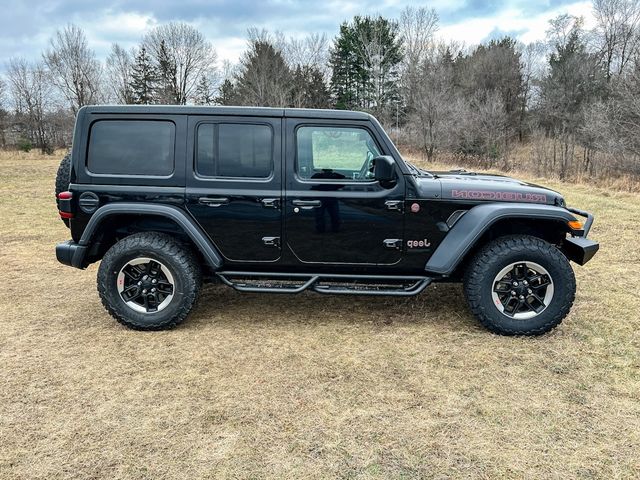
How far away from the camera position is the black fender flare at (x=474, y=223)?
11.6ft

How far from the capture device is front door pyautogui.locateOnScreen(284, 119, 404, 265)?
3.69 meters

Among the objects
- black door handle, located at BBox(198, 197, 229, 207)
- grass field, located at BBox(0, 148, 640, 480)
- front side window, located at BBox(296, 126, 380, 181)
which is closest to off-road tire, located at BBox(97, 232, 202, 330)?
grass field, located at BBox(0, 148, 640, 480)

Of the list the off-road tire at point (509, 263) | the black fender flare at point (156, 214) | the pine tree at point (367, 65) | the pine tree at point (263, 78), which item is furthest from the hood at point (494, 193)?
the pine tree at point (367, 65)

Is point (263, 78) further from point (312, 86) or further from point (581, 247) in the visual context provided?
point (581, 247)

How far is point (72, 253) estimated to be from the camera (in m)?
3.80

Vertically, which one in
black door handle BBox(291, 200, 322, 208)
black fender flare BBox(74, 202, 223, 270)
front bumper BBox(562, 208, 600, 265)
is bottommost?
front bumper BBox(562, 208, 600, 265)

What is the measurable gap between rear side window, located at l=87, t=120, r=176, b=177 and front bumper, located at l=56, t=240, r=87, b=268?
651mm

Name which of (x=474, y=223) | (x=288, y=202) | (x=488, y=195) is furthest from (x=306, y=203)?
(x=488, y=195)

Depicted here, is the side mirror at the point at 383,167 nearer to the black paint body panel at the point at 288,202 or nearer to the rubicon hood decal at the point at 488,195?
the black paint body panel at the point at 288,202

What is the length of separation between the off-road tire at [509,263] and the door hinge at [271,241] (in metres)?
1.59

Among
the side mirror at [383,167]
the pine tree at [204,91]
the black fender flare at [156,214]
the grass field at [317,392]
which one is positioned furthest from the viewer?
the pine tree at [204,91]

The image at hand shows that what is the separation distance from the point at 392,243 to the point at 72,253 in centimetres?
266

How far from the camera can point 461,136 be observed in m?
27.5

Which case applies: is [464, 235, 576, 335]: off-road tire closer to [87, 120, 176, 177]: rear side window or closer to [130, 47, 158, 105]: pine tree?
[87, 120, 176, 177]: rear side window
